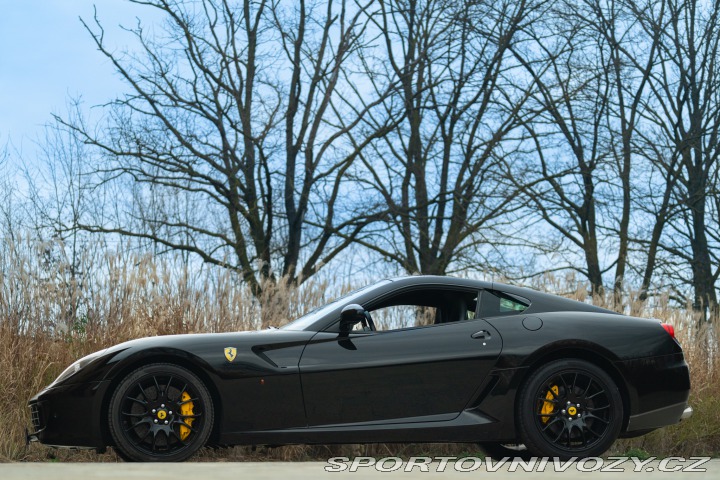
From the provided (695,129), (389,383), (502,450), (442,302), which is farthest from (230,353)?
(695,129)

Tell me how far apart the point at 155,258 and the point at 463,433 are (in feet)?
22.9

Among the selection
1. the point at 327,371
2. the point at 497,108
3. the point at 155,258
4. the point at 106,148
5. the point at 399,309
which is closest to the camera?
the point at 327,371

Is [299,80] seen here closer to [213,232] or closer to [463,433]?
[213,232]

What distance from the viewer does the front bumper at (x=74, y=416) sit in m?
6.69

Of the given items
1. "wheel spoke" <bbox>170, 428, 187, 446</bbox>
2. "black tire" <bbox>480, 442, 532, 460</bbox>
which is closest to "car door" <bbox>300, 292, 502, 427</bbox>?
"wheel spoke" <bbox>170, 428, 187, 446</bbox>

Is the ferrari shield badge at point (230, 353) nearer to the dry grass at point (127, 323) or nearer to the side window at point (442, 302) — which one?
the side window at point (442, 302)

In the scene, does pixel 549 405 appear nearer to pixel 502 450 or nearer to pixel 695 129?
pixel 502 450

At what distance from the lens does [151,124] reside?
21609 mm

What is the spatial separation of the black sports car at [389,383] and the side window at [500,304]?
1cm

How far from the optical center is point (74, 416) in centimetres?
674

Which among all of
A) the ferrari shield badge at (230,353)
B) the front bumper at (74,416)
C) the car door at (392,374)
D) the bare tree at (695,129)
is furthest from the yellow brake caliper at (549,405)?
the bare tree at (695,129)

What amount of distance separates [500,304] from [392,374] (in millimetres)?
1133

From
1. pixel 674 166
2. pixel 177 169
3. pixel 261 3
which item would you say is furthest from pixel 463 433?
pixel 674 166

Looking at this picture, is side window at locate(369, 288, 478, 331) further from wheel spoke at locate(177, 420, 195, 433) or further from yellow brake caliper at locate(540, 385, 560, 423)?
wheel spoke at locate(177, 420, 195, 433)
